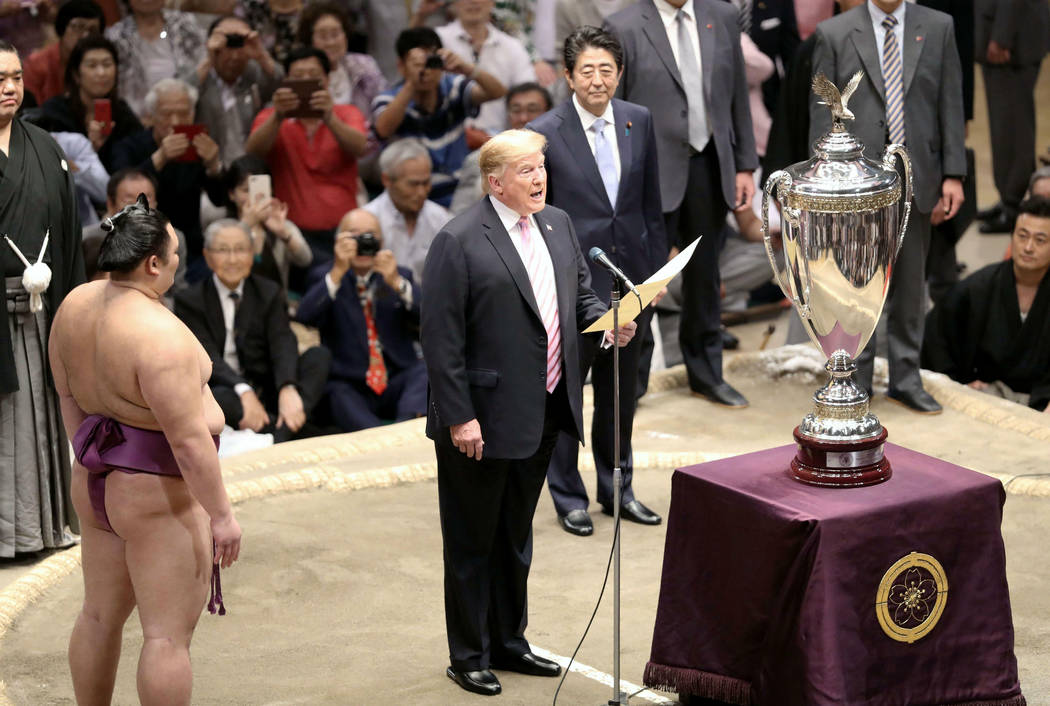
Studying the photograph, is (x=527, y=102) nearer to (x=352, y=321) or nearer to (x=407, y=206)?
(x=407, y=206)

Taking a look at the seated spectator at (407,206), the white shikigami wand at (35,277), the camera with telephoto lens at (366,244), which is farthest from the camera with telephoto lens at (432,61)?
the white shikigami wand at (35,277)

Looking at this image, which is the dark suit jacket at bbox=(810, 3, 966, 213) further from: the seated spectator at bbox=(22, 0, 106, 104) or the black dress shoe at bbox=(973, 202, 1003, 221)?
the black dress shoe at bbox=(973, 202, 1003, 221)

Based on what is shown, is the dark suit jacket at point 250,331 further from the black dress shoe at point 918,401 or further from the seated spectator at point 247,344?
the black dress shoe at point 918,401

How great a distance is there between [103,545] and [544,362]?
3.27 feet

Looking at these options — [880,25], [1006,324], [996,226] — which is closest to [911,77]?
[880,25]

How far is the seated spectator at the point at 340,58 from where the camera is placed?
21.8ft

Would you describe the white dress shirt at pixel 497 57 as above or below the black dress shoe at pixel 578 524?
above

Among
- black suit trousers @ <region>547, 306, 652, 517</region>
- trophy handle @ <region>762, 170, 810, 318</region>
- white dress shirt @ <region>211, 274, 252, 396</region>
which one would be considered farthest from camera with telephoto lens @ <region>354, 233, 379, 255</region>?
trophy handle @ <region>762, 170, 810, 318</region>

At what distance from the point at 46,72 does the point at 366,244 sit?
1694 millimetres

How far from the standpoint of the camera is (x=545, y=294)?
3.45 meters

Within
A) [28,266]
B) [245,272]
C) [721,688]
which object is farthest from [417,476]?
[721,688]

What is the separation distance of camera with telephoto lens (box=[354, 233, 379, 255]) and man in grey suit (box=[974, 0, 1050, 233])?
11.3ft

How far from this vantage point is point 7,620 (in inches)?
157

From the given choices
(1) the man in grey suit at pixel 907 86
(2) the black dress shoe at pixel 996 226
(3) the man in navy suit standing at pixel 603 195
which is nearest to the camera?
(3) the man in navy suit standing at pixel 603 195
